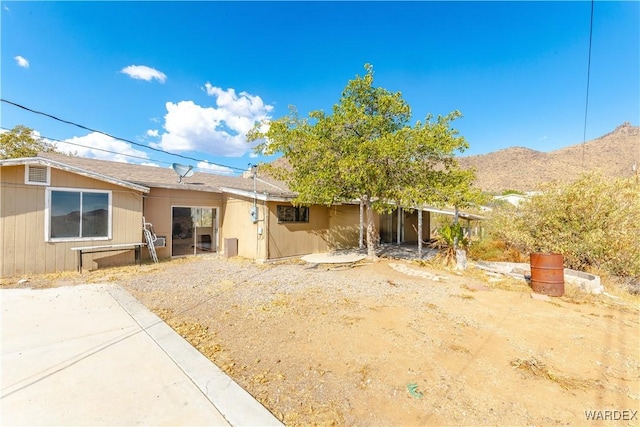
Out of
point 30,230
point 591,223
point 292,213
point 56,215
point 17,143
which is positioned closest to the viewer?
point 30,230

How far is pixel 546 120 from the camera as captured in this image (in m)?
18.3

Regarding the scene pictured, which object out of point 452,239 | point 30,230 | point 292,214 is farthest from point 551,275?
point 30,230

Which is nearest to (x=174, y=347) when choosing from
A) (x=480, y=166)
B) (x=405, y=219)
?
(x=405, y=219)

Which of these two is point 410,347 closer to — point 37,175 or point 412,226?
point 37,175

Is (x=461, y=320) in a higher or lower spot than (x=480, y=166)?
lower

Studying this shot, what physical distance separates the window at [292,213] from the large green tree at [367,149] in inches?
53.8

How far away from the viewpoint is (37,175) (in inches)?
297

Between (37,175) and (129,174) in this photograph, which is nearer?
(37,175)

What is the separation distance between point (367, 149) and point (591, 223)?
23.4 ft

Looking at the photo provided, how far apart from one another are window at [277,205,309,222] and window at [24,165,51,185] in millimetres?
6813

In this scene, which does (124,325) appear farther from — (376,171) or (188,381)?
(376,171)

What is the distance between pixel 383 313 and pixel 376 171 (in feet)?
15.7

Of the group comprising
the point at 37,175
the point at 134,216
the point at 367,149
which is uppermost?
the point at 367,149

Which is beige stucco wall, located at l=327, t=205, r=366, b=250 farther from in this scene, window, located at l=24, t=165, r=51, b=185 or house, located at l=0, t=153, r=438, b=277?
window, located at l=24, t=165, r=51, b=185
